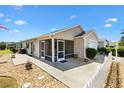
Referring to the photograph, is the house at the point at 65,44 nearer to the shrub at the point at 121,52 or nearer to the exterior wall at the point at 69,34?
the exterior wall at the point at 69,34

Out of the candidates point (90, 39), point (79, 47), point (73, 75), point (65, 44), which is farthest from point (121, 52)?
point (73, 75)

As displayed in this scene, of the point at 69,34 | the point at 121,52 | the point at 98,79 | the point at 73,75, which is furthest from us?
the point at 121,52

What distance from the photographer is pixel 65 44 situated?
624 inches

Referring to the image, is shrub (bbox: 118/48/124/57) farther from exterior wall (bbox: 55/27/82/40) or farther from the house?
exterior wall (bbox: 55/27/82/40)

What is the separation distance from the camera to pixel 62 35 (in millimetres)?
14664

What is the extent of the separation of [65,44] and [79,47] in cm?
172

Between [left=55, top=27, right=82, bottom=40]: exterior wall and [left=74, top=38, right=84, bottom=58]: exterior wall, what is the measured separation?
76 cm

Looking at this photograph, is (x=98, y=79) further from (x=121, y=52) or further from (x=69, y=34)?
(x=121, y=52)

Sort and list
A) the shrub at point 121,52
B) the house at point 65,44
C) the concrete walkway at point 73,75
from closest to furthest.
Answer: the concrete walkway at point 73,75, the house at point 65,44, the shrub at point 121,52

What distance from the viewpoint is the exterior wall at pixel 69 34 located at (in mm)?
14326

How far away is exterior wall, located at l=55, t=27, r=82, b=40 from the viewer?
47.0 feet

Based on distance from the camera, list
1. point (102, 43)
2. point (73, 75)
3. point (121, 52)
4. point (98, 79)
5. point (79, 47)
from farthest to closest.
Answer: point (102, 43)
point (121, 52)
point (79, 47)
point (73, 75)
point (98, 79)

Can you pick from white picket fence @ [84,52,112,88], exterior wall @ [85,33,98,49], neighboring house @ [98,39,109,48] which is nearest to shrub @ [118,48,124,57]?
exterior wall @ [85,33,98,49]

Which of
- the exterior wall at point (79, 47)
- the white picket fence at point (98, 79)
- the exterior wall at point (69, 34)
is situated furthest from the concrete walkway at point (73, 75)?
the exterior wall at point (79, 47)
